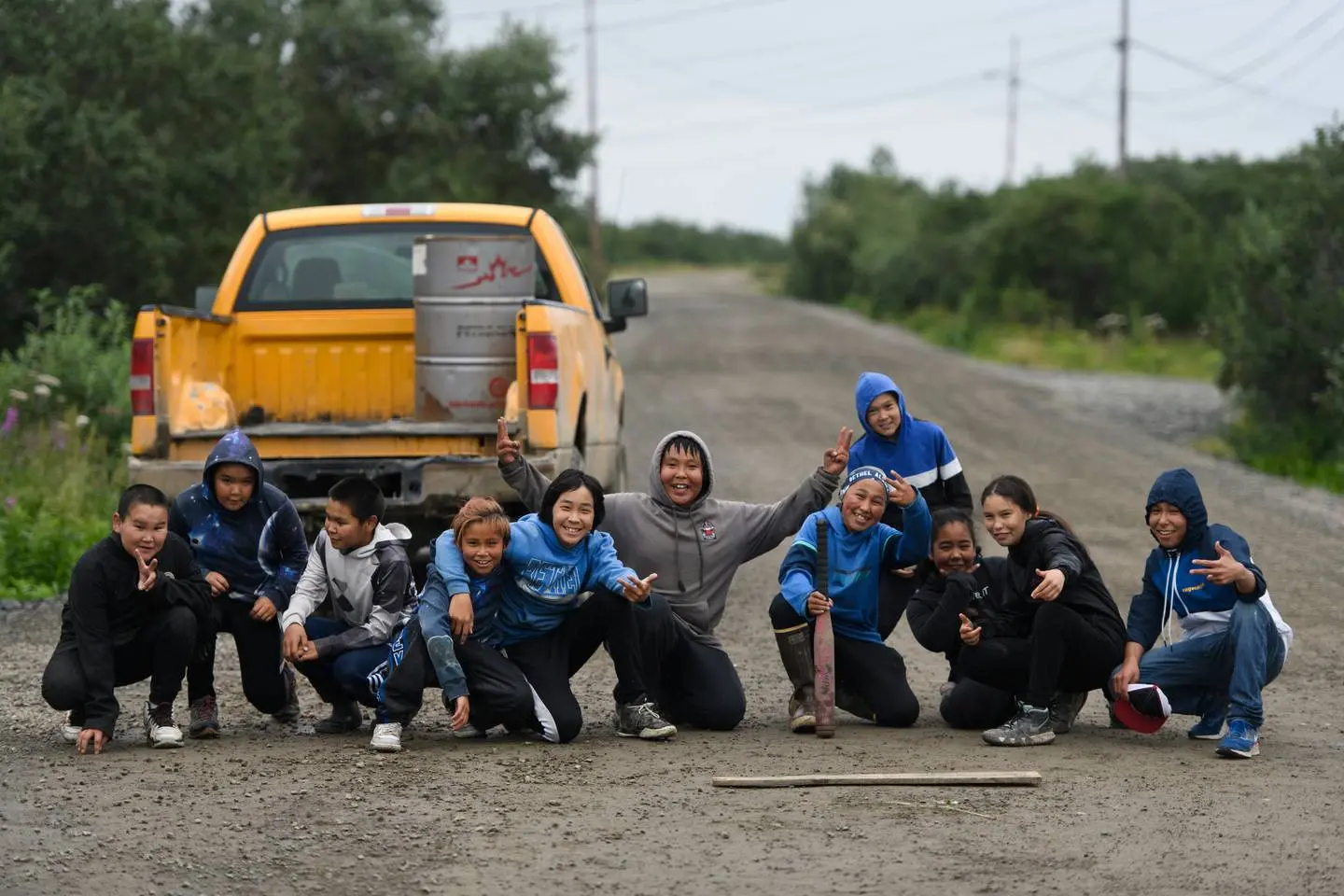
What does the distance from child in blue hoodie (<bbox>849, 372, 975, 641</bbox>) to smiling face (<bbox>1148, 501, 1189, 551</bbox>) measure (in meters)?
1.22

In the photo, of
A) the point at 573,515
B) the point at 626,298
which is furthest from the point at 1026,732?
the point at 626,298

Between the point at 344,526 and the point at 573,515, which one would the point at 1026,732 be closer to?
the point at 573,515

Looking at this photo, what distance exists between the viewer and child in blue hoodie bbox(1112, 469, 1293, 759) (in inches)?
263

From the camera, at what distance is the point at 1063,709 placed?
23.6ft

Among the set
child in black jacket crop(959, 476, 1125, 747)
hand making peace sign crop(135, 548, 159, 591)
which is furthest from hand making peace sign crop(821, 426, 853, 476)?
hand making peace sign crop(135, 548, 159, 591)

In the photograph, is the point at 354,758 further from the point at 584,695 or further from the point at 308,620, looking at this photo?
the point at 584,695

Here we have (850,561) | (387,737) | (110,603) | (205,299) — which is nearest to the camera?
(387,737)

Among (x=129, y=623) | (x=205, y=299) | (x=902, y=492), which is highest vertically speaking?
(x=205, y=299)

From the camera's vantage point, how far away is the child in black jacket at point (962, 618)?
284 inches

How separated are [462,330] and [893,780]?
4.73 metres

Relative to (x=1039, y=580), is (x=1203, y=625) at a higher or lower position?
lower

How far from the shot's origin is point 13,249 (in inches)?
717

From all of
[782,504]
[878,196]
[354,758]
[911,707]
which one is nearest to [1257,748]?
[911,707]

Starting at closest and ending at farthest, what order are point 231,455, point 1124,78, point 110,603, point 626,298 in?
point 110,603 → point 231,455 → point 626,298 → point 1124,78
